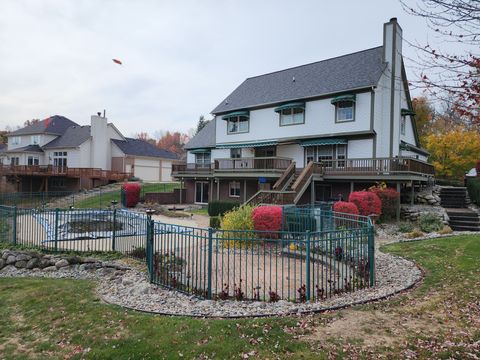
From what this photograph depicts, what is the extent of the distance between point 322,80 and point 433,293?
21248 millimetres

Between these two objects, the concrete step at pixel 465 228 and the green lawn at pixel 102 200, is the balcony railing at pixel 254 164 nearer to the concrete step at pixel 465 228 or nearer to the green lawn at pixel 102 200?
the green lawn at pixel 102 200

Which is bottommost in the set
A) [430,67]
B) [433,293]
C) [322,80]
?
[433,293]

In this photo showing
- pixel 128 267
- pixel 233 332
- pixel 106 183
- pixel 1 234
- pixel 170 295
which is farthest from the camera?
pixel 106 183

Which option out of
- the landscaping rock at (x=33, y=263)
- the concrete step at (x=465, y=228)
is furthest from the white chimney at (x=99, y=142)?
the concrete step at (x=465, y=228)

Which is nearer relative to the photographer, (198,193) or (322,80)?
(322,80)

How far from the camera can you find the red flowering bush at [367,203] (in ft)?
52.1

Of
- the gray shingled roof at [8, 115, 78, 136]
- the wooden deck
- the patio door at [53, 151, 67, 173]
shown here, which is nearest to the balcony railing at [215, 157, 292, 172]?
the wooden deck

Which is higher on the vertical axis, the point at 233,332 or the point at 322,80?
the point at 322,80

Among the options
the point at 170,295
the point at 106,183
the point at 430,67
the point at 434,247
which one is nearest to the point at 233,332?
the point at 170,295

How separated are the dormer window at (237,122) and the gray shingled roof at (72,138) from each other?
23.5 metres

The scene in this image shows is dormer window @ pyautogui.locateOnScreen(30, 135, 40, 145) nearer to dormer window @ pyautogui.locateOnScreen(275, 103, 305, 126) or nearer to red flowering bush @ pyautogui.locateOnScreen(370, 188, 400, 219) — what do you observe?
dormer window @ pyautogui.locateOnScreen(275, 103, 305, 126)

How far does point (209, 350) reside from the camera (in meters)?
4.71

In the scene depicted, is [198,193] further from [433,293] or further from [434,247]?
[433,293]

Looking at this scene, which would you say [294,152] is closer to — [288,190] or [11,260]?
[288,190]
